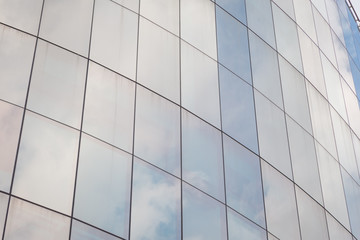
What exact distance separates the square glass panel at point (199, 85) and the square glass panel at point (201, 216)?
3.57m

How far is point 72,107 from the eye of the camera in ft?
70.3

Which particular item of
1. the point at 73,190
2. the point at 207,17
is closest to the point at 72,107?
the point at 73,190

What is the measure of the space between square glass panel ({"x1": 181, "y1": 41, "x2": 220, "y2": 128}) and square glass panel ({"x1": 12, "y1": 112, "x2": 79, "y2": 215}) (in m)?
6.09

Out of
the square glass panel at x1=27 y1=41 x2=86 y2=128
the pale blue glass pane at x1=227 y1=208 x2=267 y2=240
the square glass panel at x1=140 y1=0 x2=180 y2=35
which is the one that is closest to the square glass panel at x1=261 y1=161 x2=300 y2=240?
the pale blue glass pane at x1=227 y1=208 x2=267 y2=240

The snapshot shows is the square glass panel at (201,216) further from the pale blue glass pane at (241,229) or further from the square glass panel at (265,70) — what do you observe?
the square glass panel at (265,70)

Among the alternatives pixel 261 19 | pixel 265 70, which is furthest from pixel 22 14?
pixel 261 19

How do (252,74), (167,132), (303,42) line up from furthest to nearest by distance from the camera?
(303,42), (252,74), (167,132)

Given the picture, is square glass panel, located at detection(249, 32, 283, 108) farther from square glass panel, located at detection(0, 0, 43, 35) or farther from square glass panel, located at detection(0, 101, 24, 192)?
square glass panel, located at detection(0, 101, 24, 192)

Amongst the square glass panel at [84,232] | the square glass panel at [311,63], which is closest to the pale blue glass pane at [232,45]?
the square glass panel at [311,63]

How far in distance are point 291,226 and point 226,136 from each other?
16.3 ft

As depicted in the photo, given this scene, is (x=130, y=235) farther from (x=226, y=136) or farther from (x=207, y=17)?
(x=207, y=17)

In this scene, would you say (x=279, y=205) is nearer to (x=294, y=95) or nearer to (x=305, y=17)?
(x=294, y=95)

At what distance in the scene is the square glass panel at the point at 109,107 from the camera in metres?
21.7

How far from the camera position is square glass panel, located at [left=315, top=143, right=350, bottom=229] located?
104ft
